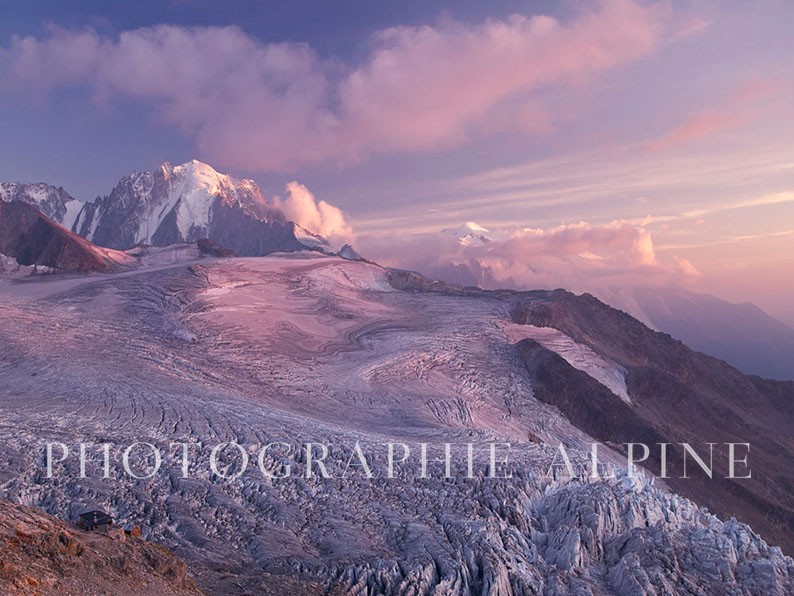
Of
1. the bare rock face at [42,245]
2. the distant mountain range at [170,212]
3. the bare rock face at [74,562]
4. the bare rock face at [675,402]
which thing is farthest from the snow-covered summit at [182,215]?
the bare rock face at [74,562]

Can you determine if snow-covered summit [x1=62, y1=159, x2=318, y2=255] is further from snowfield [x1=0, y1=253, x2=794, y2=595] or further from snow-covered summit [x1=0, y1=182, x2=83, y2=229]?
snowfield [x1=0, y1=253, x2=794, y2=595]

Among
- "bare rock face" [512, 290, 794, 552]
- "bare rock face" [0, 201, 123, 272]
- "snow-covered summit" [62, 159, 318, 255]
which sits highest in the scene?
"snow-covered summit" [62, 159, 318, 255]

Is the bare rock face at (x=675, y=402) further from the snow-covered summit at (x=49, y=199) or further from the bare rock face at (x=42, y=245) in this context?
the snow-covered summit at (x=49, y=199)

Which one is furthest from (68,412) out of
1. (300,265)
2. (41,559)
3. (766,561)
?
(300,265)

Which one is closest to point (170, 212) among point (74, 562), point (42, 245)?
point (42, 245)

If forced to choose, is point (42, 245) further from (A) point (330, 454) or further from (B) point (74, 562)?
(B) point (74, 562)

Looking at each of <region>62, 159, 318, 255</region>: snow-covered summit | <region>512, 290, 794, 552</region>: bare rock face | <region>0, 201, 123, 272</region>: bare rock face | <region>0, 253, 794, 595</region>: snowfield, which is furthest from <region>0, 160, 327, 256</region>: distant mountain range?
<region>0, 253, 794, 595</region>: snowfield
